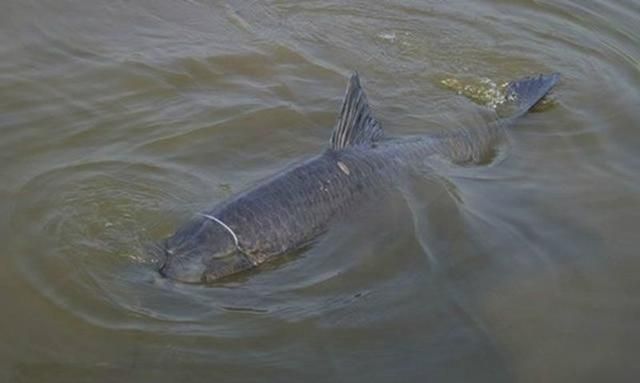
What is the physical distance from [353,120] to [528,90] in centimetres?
260

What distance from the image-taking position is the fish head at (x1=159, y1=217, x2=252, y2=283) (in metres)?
4.44

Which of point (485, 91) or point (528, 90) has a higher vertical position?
point (528, 90)

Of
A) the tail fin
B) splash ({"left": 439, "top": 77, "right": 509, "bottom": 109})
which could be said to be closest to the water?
splash ({"left": 439, "top": 77, "right": 509, "bottom": 109})

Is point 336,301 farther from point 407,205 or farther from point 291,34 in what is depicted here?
point 291,34

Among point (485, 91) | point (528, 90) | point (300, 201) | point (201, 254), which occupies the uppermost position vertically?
point (528, 90)

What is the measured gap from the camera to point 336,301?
4.57m

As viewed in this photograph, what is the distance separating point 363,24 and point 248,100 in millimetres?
2455

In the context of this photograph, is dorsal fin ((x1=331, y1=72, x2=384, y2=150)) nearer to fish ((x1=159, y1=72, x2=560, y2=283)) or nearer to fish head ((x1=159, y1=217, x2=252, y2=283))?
fish ((x1=159, y1=72, x2=560, y2=283))

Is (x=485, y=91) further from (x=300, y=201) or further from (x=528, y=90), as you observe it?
(x=300, y=201)

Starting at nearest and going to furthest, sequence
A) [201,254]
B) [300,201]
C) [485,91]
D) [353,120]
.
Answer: [201,254]
[300,201]
[353,120]
[485,91]

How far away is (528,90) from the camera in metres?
7.47

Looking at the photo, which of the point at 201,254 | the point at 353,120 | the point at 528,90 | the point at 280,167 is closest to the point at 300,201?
the point at 201,254

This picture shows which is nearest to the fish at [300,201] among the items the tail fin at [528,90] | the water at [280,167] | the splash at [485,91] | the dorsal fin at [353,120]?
the dorsal fin at [353,120]

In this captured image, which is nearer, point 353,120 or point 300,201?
point 300,201
